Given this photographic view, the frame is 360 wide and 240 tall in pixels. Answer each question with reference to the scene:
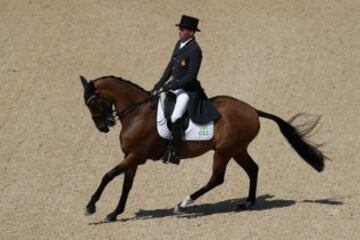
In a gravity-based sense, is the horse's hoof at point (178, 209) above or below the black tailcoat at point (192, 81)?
below

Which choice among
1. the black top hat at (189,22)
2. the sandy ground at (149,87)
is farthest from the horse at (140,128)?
the black top hat at (189,22)

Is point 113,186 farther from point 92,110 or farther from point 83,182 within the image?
point 92,110

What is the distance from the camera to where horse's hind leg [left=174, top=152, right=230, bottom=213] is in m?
11.8

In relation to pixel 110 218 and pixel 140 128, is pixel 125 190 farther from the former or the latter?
pixel 140 128

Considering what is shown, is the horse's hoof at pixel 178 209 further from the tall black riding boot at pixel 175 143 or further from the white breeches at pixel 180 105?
the white breeches at pixel 180 105

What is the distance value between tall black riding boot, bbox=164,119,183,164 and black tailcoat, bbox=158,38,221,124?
9.4 inches

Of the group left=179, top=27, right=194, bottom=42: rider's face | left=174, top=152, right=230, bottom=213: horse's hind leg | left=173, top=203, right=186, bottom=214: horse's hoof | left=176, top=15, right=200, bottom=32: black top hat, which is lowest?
left=173, top=203, right=186, bottom=214: horse's hoof

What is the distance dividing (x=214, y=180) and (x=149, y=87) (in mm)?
5737

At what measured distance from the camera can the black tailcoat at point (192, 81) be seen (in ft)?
37.3

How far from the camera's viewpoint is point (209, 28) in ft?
64.7

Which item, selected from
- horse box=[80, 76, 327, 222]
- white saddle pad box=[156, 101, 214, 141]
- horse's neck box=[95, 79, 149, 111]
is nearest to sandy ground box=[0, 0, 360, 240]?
horse box=[80, 76, 327, 222]

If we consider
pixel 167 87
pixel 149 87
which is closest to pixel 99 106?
pixel 167 87

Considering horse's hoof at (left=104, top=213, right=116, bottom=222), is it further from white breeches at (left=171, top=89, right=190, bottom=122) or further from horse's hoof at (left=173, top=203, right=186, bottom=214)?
white breeches at (left=171, top=89, right=190, bottom=122)

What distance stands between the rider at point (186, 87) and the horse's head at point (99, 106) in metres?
0.85
